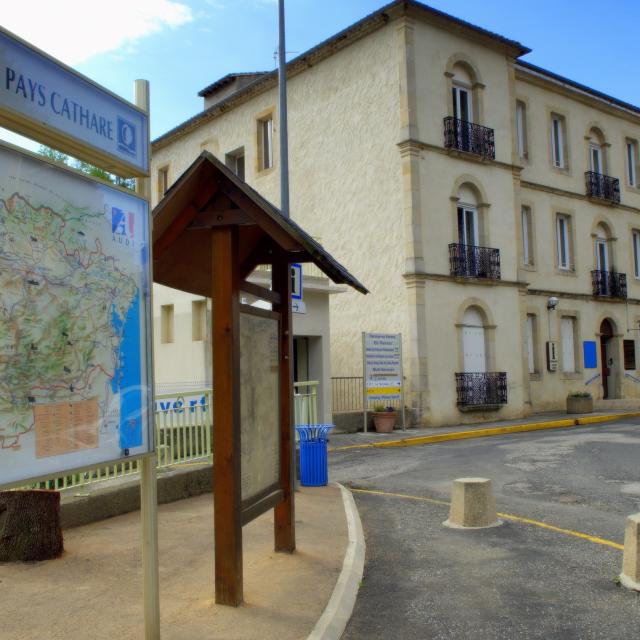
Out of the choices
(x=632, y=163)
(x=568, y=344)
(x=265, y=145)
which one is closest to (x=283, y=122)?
(x=265, y=145)

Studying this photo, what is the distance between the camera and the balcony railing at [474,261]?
899 inches

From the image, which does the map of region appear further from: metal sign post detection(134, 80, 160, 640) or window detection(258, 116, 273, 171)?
window detection(258, 116, 273, 171)

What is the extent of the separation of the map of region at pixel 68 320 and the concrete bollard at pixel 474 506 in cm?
476

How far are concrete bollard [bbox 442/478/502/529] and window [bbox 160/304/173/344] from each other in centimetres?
1639

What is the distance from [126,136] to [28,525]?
3717mm

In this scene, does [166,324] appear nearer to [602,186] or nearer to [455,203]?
[455,203]

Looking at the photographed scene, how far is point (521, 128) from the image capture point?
88.1 ft

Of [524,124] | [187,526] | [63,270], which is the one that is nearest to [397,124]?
[524,124]

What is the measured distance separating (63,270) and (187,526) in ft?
15.4

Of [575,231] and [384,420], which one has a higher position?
[575,231]

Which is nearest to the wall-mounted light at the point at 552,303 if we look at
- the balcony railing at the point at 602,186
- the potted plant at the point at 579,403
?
the potted plant at the point at 579,403

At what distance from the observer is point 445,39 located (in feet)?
76.2

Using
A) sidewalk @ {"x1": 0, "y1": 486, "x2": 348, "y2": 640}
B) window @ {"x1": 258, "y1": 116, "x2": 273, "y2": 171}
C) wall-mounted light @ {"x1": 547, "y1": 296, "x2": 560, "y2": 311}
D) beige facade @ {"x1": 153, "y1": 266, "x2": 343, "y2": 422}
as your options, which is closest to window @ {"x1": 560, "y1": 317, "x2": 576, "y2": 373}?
wall-mounted light @ {"x1": 547, "y1": 296, "x2": 560, "y2": 311}

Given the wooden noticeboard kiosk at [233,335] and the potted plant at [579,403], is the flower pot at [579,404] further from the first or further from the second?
the wooden noticeboard kiosk at [233,335]
